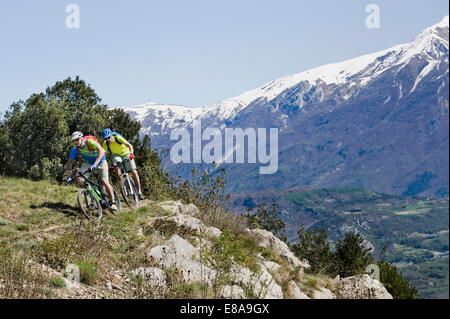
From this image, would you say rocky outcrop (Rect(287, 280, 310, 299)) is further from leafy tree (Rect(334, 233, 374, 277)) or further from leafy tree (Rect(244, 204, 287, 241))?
leafy tree (Rect(244, 204, 287, 241))

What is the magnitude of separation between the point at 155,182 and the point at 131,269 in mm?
9139

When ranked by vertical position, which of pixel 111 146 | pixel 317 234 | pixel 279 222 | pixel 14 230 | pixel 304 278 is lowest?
pixel 317 234

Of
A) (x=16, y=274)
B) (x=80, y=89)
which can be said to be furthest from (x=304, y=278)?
(x=80, y=89)

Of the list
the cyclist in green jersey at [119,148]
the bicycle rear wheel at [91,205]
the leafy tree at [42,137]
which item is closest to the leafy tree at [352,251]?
the leafy tree at [42,137]

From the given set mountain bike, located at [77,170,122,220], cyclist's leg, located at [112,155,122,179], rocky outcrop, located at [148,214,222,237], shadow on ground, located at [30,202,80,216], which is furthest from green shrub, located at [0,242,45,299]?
cyclist's leg, located at [112,155,122,179]

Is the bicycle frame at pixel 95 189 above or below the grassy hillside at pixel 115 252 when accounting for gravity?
above

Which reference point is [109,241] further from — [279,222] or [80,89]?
[80,89]

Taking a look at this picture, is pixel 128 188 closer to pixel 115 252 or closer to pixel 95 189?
pixel 95 189

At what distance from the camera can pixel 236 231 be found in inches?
602

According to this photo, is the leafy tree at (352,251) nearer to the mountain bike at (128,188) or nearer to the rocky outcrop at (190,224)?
the mountain bike at (128,188)

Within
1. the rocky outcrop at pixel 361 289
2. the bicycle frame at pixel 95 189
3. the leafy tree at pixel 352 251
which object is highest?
the bicycle frame at pixel 95 189

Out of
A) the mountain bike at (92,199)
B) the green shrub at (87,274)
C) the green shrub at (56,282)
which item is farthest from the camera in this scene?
the mountain bike at (92,199)

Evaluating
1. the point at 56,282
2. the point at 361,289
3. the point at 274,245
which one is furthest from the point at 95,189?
the point at 361,289

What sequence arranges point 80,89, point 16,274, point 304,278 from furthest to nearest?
point 80,89
point 304,278
point 16,274
